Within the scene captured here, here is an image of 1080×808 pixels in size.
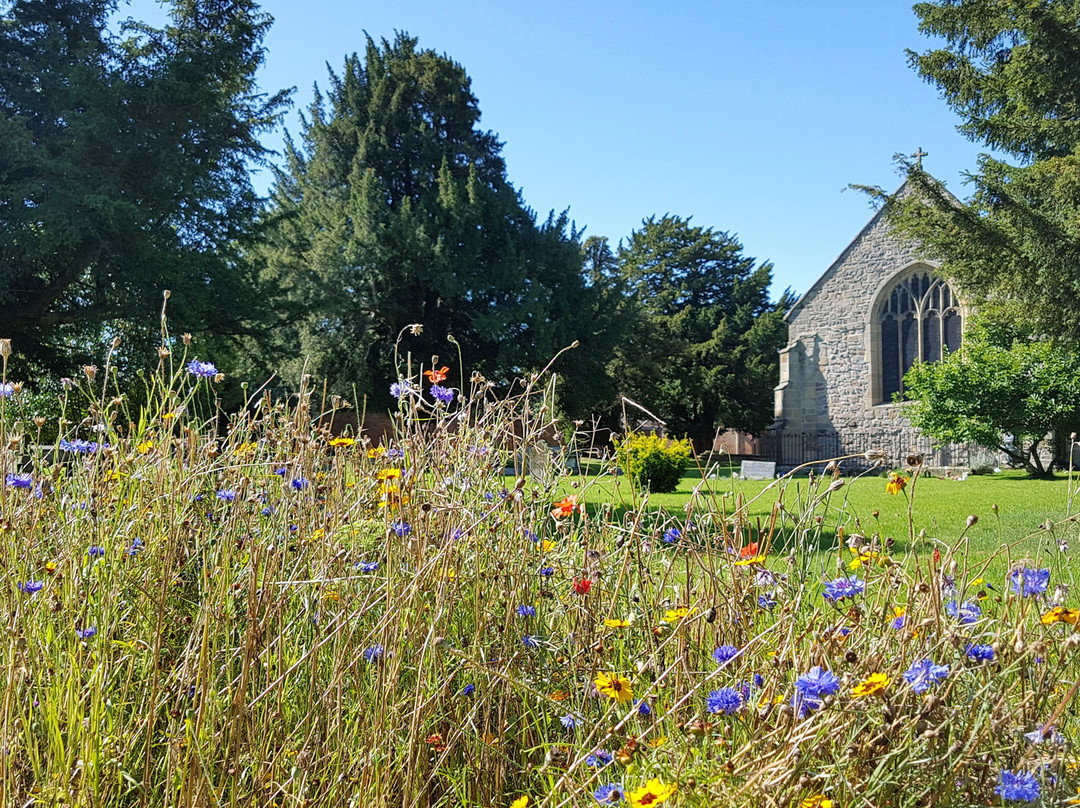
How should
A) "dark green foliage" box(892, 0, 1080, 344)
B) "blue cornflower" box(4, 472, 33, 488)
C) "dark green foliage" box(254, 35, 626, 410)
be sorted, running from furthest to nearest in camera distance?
"dark green foliage" box(254, 35, 626, 410)
"dark green foliage" box(892, 0, 1080, 344)
"blue cornflower" box(4, 472, 33, 488)

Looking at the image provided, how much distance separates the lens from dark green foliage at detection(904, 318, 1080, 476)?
1589 centimetres

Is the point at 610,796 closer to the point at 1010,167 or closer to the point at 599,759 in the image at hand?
the point at 599,759

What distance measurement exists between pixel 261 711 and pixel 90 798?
0.32 m

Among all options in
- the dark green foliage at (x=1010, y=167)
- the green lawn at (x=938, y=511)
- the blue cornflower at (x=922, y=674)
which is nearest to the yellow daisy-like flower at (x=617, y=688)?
the blue cornflower at (x=922, y=674)

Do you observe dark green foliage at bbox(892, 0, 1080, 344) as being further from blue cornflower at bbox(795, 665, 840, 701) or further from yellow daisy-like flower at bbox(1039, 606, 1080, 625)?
blue cornflower at bbox(795, 665, 840, 701)

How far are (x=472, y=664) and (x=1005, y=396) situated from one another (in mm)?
18246

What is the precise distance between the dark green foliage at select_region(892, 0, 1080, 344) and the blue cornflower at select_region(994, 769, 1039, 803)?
885cm

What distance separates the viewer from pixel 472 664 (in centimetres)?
118

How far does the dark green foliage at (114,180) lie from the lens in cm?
1076

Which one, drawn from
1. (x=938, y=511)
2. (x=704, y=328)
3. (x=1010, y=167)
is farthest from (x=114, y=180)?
(x=704, y=328)

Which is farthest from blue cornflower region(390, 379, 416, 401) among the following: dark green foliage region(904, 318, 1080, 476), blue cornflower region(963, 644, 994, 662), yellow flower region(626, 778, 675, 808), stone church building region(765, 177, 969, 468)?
stone church building region(765, 177, 969, 468)

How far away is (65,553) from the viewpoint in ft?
5.91

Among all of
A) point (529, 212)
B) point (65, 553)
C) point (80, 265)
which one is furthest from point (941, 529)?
point (529, 212)

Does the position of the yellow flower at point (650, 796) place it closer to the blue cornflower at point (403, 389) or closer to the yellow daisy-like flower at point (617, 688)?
the yellow daisy-like flower at point (617, 688)
